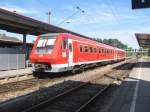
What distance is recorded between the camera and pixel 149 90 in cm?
1520

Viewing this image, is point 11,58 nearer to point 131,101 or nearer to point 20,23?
A: point 20,23

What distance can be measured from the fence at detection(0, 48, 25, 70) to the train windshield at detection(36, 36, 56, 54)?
227 inches

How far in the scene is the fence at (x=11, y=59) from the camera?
2547 cm

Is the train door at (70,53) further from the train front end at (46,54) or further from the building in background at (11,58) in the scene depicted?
the building in background at (11,58)

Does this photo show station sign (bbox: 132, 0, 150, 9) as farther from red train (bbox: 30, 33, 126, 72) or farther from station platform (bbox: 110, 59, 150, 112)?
red train (bbox: 30, 33, 126, 72)

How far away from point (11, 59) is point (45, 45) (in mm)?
7205

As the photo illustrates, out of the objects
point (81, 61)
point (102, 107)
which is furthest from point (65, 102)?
point (81, 61)

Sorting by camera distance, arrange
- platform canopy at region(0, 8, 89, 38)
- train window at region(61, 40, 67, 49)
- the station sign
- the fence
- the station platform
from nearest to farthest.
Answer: the station platform
the station sign
train window at region(61, 40, 67, 49)
platform canopy at region(0, 8, 89, 38)
the fence

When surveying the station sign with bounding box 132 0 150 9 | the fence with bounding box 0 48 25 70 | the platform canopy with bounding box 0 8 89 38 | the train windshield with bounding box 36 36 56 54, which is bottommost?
the fence with bounding box 0 48 25 70

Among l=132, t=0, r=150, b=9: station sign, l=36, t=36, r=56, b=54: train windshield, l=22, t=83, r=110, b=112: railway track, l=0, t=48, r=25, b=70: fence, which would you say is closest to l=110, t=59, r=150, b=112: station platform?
l=22, t=83, r=110, b=112: railway track

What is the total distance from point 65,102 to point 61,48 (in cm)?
857

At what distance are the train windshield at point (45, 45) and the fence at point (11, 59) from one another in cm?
575

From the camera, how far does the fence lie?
83.6ft

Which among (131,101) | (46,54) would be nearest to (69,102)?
(131,101)
